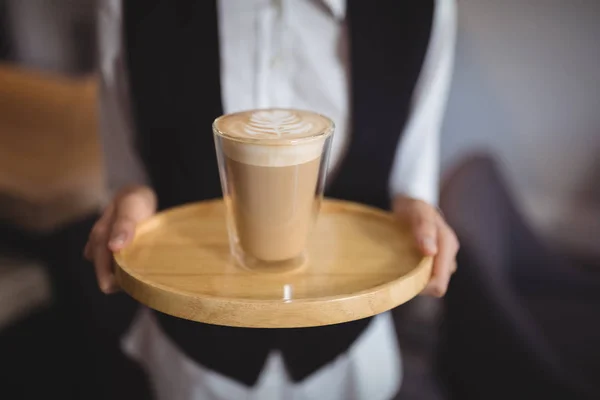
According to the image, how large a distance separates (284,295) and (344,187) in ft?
0.86

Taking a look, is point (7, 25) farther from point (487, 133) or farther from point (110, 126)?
point (487, 133)

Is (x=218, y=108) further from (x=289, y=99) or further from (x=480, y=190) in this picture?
(x=480, y=190)

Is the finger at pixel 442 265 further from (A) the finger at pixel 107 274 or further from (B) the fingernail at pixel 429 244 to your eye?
(A) the finger at pixel 107 274

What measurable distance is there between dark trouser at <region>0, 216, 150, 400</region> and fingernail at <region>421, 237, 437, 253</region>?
888 millimetres

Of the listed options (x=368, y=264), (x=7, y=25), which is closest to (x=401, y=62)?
(x=368, y=264)

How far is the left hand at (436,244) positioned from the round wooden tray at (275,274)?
14 millimetres

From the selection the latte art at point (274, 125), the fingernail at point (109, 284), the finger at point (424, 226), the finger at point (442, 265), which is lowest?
the fingernail at point (109, 284)

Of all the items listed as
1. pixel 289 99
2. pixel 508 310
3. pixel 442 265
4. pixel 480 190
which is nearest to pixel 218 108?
pixel 289 99

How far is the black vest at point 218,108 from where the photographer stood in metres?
0.55

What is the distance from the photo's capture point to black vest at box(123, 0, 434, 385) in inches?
21.6

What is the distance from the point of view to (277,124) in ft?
1.25

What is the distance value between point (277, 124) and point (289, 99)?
20cm

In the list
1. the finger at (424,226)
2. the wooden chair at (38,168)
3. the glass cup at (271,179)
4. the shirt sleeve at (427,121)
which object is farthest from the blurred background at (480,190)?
the glass cup at (271,179)

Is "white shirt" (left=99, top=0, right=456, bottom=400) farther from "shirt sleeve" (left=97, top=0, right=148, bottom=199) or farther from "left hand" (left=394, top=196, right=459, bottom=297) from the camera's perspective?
"left hand" (left=394, top=196, right=459, bottom=297)
